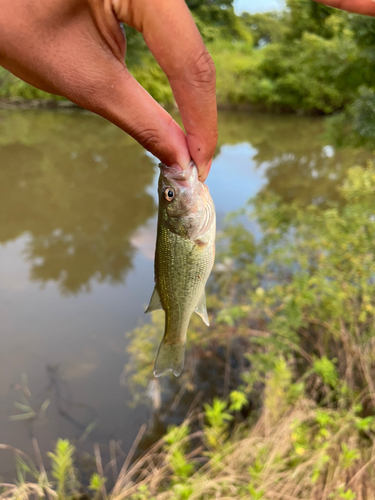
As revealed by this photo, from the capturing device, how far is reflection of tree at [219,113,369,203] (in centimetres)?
895

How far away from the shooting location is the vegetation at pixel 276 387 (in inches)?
86.6

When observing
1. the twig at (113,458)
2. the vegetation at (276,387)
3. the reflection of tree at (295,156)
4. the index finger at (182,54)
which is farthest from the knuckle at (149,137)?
the reflection of tree at (295,156)

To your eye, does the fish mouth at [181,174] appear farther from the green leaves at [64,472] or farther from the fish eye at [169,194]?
the green leaves at [64,472]

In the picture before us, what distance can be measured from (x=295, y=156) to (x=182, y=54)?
11834 mm

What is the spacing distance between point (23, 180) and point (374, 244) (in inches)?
323

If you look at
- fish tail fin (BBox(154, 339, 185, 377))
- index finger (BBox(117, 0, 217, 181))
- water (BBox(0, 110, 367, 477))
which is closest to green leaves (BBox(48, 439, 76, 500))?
water (BBox(0, 110, 367, 477))

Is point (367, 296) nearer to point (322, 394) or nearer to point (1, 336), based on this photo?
point (322, 394)

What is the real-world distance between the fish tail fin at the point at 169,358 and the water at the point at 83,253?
7.51 feet

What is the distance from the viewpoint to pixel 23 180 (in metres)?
8.23

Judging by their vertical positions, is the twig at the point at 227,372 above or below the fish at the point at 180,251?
below

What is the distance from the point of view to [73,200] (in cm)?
754

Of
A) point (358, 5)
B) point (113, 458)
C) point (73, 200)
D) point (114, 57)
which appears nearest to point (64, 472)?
point (113, 458)

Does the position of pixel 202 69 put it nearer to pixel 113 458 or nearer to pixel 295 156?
pixel 113 458

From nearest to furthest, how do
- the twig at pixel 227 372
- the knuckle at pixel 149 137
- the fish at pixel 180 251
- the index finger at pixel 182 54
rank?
the index finger at pixel 182 54, the knuckle at pixel 149 137, the fish at pixel 180 251, the twig at pixel 227 372
